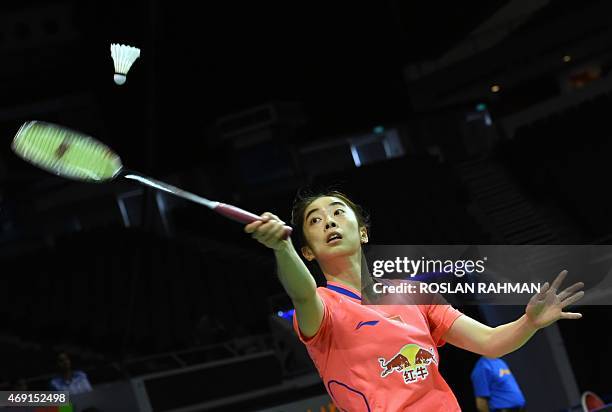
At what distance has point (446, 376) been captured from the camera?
822 cm

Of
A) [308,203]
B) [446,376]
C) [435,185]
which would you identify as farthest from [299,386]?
[435,185]

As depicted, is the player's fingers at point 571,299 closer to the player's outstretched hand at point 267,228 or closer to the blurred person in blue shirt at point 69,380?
the player's outstretched hand at point 267,228

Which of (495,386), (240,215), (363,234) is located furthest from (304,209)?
(495,386)

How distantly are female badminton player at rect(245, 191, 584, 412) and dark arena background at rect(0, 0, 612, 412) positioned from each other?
20.0ft

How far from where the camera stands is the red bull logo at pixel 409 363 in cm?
274

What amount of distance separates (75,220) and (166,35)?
9.56 m

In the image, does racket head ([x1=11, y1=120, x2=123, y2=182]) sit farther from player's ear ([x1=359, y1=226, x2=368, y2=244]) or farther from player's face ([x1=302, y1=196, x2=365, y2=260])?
player's ear ([x1=359, y1=226, x2=368, y2=244])

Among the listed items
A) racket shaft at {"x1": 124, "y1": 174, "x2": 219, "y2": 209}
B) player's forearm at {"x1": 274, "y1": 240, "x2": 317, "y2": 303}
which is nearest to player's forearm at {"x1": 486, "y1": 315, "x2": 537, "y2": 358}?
player's forearm at {"x1": 274, "y1": 240, "x2": 317, "y2": 303}

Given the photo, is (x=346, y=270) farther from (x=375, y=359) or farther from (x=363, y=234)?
(x=375, y=359)

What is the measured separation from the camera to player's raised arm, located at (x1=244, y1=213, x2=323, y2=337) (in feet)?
8.02

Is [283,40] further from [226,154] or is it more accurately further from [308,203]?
[308,203]

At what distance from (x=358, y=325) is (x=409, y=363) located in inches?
7.9

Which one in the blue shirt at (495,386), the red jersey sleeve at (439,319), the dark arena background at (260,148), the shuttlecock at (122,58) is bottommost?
the blue shirt at (495,386)

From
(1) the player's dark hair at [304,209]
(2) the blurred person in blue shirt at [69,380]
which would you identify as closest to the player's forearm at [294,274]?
(1) the player's dark hair at [304,209]
